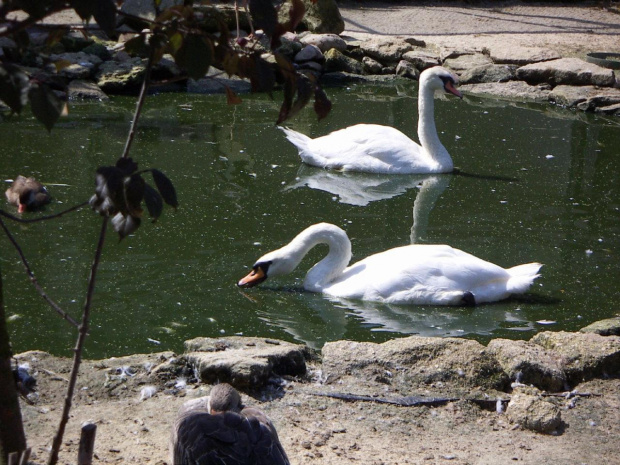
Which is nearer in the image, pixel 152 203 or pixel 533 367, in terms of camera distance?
pixel 152 203

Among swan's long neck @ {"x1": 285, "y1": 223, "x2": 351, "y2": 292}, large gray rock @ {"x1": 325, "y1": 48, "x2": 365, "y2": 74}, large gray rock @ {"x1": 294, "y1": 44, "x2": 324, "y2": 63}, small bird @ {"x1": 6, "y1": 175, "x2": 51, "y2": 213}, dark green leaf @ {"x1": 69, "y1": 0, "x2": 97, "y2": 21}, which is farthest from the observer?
large gray rock @ {"x1": 325, "y1": 48, "x2": 365, "y2": 74}

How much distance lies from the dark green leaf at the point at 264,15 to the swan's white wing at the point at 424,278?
3.52 metres

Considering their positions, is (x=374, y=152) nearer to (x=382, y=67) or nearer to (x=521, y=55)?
(x=382, y=67)

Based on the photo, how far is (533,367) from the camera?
12.3ft

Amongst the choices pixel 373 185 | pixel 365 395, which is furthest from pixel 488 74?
pixel 365 395

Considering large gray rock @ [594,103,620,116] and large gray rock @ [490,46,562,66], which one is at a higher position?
large gray rock @ [490,46,562,66]

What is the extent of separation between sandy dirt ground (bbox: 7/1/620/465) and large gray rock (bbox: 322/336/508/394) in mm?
71

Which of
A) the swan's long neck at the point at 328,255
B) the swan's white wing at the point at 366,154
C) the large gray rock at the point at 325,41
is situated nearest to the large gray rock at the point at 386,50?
the large gray rock at the point at 325,41

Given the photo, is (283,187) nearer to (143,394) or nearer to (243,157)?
(243,157)

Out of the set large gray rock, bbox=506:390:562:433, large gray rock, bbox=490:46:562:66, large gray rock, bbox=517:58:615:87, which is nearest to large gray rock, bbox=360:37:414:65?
large gray rock, bbox=490:46:562:66

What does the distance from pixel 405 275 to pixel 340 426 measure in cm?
195

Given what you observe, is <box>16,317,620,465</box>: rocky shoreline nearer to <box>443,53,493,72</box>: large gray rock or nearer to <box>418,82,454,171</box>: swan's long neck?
<box>418,82,454,171</box>: swan's long neck

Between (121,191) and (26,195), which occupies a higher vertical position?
(121,191)

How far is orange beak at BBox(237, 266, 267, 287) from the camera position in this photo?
5.18 m
